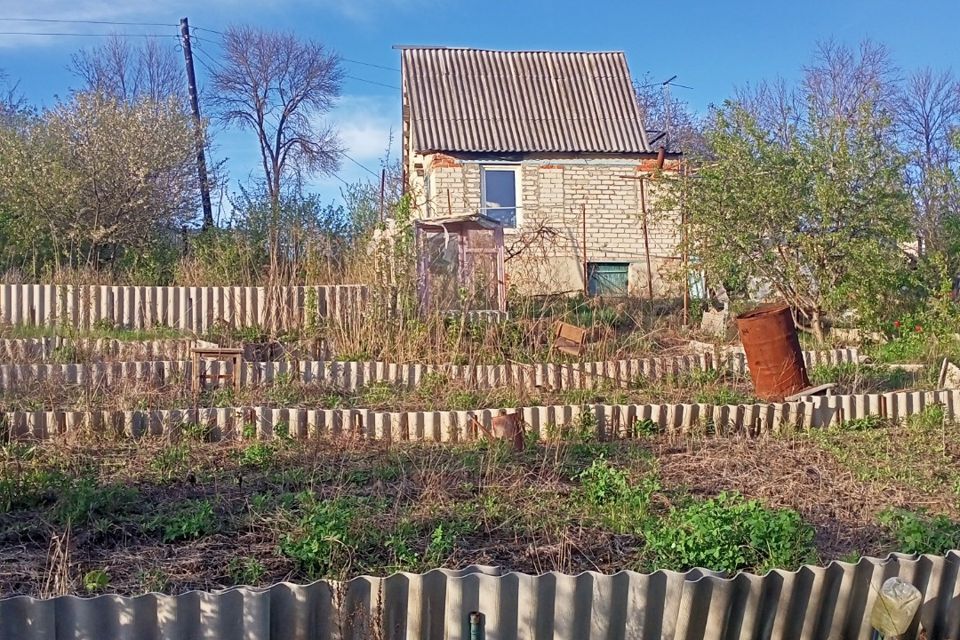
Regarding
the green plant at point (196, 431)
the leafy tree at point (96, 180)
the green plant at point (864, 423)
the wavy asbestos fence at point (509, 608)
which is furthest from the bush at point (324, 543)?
the leafy tree at point (96, 180)

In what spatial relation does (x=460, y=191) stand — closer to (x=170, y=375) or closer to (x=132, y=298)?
(x=132, y=298)

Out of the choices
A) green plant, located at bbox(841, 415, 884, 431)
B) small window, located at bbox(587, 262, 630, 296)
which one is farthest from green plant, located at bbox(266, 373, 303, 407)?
small window, located at bbox(587, 262, 630, 296)

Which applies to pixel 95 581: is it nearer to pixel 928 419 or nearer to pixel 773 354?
pixel 773 354

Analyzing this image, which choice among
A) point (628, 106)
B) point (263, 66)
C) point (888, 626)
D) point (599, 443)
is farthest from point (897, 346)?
point (263, 66)

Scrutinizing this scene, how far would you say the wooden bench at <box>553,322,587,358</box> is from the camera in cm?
1049

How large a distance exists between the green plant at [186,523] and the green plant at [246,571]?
498 mm

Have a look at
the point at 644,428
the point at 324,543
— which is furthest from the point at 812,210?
the point at 324,543

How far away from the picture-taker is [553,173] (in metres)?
18.9

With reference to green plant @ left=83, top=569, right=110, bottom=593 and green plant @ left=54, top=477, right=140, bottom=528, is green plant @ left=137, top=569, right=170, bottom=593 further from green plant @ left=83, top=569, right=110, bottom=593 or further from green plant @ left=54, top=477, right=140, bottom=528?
green plant @ left=54, top=477, right=140, bottom=528

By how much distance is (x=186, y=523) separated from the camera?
4.91m

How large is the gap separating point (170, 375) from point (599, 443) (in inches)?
175

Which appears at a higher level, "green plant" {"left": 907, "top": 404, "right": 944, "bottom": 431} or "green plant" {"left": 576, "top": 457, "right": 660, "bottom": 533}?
"green plant" {"left": 907, "top": 404, "right": 944, "bottom": 431}

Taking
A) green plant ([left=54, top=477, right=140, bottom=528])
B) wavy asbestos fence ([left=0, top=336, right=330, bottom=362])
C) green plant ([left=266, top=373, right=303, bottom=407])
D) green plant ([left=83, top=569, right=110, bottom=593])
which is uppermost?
wavy asbestos fence ([left=0, top=336, right=330, bottom=362])

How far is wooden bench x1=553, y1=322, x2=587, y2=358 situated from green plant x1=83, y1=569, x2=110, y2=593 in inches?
270
